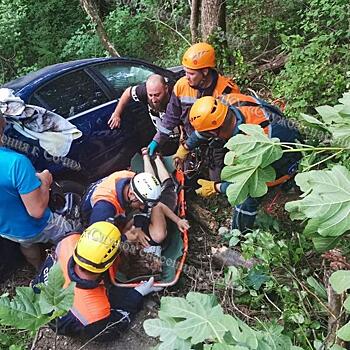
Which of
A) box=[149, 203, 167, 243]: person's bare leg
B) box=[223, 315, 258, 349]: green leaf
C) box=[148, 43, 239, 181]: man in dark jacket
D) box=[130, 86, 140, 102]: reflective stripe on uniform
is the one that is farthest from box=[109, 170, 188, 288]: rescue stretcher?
box=[223, 315, 258, 349]: green leaf

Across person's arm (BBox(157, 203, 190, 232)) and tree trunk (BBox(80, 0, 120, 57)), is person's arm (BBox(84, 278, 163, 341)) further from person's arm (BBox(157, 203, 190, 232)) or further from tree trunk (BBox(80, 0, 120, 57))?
tree trunk (BBox(80, 0, 120, 57))

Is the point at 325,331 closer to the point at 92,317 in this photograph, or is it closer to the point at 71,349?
the point at 92,317

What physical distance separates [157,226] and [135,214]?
0.75 ft

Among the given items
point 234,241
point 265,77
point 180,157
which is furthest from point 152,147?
point 265,77

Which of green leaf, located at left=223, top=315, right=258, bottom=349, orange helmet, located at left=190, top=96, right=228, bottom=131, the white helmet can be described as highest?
green leaf, located at left=223, top=315, right=258, bottom=349

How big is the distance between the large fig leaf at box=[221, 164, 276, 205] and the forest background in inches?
2.5

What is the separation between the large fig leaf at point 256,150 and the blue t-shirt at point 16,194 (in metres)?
1.97

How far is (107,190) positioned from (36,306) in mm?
2524

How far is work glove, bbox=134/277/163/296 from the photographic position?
4.21 metres

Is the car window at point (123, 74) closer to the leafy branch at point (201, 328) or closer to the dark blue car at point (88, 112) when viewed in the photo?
the dark blue car at point (88, 112)

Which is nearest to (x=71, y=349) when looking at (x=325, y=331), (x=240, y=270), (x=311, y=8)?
(x=240, y=270)

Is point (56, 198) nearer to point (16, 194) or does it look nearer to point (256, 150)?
point (16, 194)

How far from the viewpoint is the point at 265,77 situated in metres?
7.63

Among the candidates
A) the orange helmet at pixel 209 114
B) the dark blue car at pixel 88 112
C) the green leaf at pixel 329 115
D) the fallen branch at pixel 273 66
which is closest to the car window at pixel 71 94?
the dark blue car at pixel 88 112
